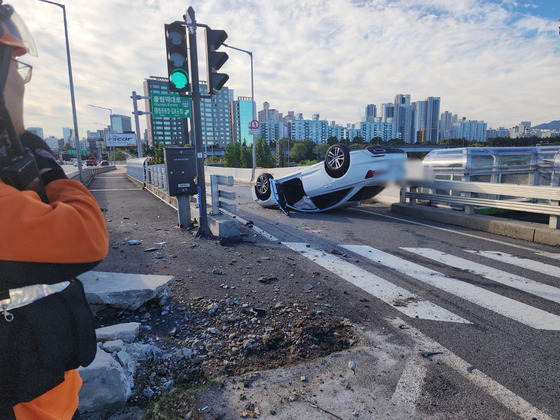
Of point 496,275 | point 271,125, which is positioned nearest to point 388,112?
point 271,125

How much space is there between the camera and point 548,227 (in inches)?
263

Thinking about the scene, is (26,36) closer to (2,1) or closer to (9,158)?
(2,1)

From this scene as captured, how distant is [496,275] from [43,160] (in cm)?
559

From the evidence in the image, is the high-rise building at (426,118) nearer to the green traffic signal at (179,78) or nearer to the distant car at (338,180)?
the distant car at (338,180)

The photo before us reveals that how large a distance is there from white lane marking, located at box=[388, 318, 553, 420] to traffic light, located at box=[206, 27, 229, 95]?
18.5 feet

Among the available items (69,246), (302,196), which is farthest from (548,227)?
(69,246)

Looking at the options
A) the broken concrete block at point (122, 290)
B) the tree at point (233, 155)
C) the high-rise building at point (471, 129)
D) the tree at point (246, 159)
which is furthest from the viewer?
the high-rise building at point (471, 129)

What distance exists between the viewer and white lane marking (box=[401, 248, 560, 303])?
4.33 m

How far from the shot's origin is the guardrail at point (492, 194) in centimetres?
658

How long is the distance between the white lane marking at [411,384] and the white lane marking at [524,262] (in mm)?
3412

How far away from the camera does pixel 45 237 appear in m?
1.13

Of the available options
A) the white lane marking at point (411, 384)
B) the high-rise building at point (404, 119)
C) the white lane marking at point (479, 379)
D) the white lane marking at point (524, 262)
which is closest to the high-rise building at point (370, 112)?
the high-rise building at point (404, 119)

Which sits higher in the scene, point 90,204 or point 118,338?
point 90,204

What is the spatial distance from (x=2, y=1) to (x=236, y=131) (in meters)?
138
